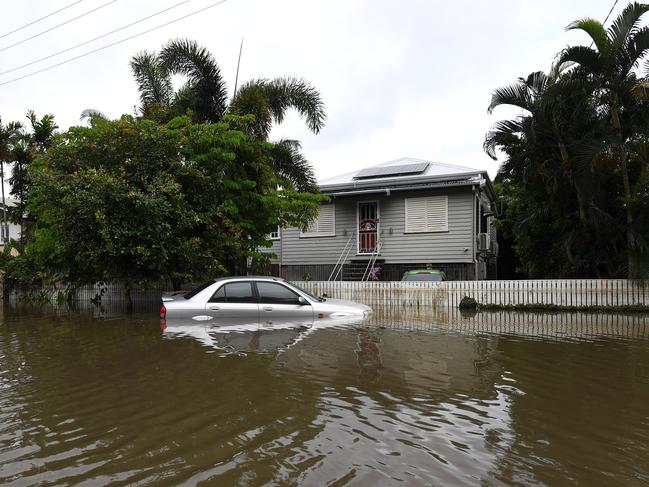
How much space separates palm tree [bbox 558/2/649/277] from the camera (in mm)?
14898

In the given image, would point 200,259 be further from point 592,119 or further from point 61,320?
point 592,119

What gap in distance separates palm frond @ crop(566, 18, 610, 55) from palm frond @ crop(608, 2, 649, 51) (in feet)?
0.64

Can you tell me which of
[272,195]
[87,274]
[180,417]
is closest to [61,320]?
[87,274]

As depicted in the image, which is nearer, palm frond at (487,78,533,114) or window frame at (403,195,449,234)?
palm frond at (487,78,533,114)

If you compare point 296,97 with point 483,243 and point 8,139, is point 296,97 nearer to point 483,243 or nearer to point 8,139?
point 483,243

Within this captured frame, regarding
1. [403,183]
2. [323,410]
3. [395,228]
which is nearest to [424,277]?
[395,228]

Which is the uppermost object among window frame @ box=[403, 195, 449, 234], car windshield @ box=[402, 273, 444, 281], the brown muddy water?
window frame @ box=[403, 195, 449, 234]

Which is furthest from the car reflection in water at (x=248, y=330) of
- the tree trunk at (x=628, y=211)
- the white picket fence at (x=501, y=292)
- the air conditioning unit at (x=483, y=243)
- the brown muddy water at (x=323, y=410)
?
the air conditioning unit at (x=483, y=243)

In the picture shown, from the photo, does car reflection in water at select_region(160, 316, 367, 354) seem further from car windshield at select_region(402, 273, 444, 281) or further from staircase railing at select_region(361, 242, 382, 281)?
staircase railing at select_region(361, 242, 382, 281)

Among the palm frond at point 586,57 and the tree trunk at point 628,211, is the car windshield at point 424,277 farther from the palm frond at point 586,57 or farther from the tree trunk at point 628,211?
the palm frond at point 586,57

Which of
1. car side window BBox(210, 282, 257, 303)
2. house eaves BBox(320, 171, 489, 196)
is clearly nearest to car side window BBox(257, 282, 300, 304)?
car side window BBox(210, 282, 257, 303)

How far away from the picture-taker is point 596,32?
49.0 ft

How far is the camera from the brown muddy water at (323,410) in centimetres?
378

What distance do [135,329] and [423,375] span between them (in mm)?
7458
